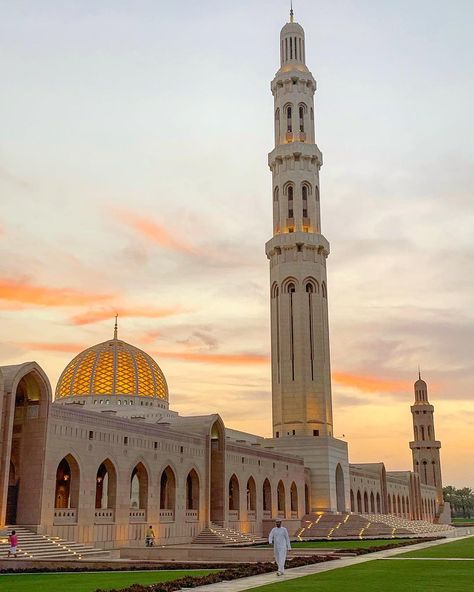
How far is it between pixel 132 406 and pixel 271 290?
54.0 ft

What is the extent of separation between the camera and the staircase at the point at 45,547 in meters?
25.6

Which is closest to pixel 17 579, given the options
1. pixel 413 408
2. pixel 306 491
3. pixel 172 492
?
pixel 172 492

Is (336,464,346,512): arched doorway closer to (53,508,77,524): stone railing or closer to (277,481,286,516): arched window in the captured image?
(277,481,286,516): arched window

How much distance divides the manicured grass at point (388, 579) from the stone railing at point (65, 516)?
14366mm

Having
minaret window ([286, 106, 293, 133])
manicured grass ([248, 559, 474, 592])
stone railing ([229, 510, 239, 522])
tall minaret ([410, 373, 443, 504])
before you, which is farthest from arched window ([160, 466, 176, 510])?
tall minaret ([410, 373, 443, 504])

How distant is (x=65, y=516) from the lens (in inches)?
1225

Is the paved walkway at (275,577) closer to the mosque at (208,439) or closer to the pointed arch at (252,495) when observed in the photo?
the mosque at (208,439)

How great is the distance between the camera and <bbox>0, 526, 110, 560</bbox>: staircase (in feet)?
83.9

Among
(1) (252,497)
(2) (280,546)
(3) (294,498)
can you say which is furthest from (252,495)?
(2) (280,546)

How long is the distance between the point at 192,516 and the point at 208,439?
14.7 ft

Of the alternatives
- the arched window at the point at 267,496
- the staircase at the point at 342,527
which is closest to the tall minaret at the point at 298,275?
the staircase at the point at 342,527

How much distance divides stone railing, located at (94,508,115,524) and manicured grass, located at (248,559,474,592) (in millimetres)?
15502

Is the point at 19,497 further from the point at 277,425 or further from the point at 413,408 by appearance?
the point at 413,408

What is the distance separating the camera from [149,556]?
27328 millimetres
